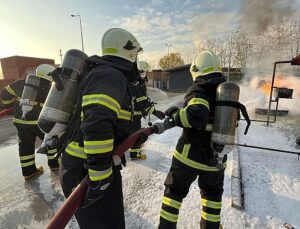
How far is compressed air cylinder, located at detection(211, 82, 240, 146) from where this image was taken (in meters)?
2.09

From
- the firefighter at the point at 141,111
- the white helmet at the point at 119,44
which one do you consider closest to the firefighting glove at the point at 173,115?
the white helmet at the point at 119,44

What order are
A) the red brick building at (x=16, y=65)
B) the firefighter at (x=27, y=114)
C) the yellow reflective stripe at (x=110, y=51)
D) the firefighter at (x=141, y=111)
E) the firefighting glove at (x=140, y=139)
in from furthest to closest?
the red brick building at (x=16, y=65)
the firefighter at (x=141, y=111)
the firefighter at (x=27, y=114)
the firefighting glove at (x=140, y=139)
the yellow reflective stripe at (x=110, y=51)

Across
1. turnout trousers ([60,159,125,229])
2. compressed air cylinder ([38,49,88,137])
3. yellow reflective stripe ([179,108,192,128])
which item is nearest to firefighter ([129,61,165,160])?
yellow reflective stripe ([179,108,192,128])

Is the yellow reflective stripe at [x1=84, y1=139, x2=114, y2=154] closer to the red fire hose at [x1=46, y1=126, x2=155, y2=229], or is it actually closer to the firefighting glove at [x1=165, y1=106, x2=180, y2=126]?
the red fire hose at [x1=46, y1=126, x2=155, y2=229]

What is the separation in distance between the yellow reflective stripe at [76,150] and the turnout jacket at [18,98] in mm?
2264

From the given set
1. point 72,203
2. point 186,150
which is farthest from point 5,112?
point 186,150

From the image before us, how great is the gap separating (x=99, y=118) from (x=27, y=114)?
281cm

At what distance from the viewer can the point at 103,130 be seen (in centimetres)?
146

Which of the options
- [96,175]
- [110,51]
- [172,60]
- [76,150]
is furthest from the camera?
A: [172,60]

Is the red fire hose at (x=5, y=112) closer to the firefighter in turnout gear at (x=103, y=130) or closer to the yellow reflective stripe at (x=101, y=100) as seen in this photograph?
the firefighter in turnout gear at (x=103, y=130)

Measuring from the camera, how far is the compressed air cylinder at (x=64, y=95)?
5.90 feet

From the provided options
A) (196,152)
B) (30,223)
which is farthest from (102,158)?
(30,223)

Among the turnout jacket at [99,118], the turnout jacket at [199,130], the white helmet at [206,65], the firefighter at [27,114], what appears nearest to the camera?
the turnout jacket at [99,118]

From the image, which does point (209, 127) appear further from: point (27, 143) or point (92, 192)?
point (27, 143)
